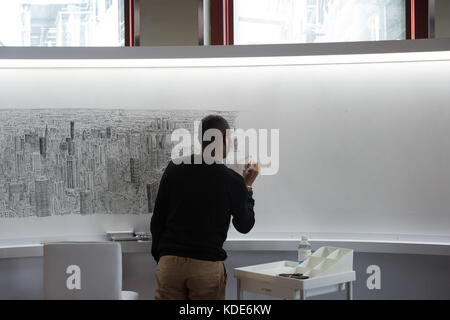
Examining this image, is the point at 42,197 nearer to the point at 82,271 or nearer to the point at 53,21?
the point at 82,271

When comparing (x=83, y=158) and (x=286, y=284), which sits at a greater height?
(x=83, y=158)

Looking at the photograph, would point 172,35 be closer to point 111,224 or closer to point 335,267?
point 111,224

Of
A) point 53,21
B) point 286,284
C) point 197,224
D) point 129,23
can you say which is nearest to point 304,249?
point 286,284

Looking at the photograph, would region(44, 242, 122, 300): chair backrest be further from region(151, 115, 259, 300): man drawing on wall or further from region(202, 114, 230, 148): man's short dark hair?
region(202, 114, 230, 148): man's short dark hair

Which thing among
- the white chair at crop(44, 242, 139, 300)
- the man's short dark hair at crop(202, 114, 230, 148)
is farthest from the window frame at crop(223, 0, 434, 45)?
the white chair at crop(44, 242, 139, 300)

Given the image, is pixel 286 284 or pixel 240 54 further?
pixel 240 54

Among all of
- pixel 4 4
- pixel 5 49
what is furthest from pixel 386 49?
pixel 4 4

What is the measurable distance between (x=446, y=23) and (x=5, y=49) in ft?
10.9

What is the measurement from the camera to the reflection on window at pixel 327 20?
404cm

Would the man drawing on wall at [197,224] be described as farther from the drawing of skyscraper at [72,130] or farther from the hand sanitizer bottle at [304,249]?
the drawing of skyscraper at [72,130]

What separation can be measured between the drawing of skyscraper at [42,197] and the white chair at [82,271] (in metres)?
0.91

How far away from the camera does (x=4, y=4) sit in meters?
4.05

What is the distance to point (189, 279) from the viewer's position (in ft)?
8.35
